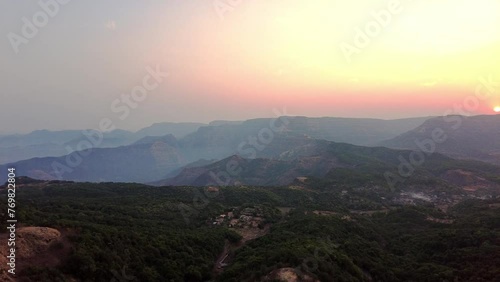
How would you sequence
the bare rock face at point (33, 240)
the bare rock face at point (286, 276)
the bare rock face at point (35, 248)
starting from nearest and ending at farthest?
1. the bare rock face at point (35, 248)
2. the bare rock face at point (33, 240)
3. the bare rock face at point (286, 276)

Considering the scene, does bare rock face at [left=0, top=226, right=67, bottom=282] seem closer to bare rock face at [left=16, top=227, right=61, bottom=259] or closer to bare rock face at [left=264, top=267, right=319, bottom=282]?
bare rock face at [left=16, top=227, right=61, bottom=259]

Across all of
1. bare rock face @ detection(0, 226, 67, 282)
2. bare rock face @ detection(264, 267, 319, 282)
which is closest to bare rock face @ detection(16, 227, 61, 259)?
bare rock face @ detection(0, 226, 67, 282)

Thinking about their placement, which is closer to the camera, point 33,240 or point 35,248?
point 35,248

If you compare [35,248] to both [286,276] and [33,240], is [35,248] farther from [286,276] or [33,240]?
[286,276]

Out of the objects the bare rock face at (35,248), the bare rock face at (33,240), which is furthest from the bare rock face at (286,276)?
the bare rock face at (33,240)

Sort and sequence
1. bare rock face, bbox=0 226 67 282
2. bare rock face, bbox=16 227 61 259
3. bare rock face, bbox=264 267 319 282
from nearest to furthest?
bare rock face, bbox=0 226 67 282 → bare rock face, bbox=16 227 61 259 → bare rock face, bbox=264 267 319 282

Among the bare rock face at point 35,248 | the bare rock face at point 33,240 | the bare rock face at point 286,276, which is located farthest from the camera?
the bare rock face at point 286,276

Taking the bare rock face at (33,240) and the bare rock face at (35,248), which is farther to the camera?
the bare rock face at (33,240)

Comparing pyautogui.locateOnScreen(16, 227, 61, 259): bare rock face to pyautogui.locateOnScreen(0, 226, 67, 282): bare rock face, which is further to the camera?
pyautogui.locateOnScreen(16, 227, 61, 259): bare rock face

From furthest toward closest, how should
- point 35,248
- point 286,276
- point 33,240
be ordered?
1. point 286,276
2. point 33,240
3. point 35,248

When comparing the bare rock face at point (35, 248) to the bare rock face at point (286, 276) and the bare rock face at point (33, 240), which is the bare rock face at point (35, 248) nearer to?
the bare rock face at point (33, 240)

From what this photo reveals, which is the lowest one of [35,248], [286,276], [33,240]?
[286,276]

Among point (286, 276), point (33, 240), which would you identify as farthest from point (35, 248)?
point (286, 276)
